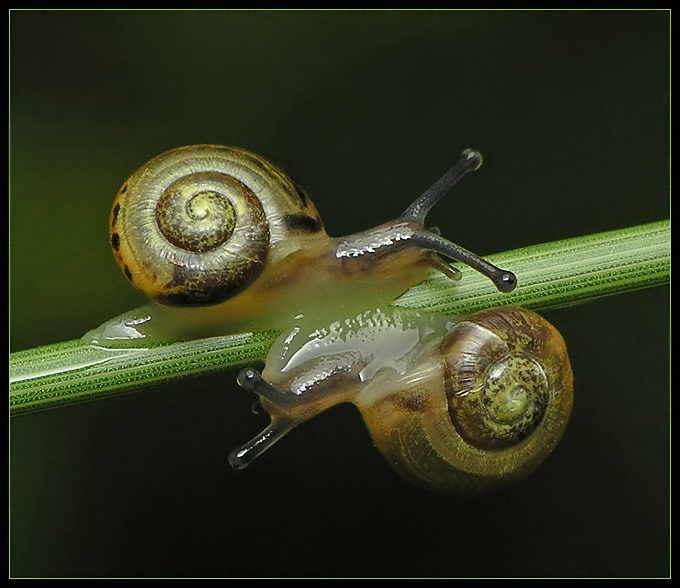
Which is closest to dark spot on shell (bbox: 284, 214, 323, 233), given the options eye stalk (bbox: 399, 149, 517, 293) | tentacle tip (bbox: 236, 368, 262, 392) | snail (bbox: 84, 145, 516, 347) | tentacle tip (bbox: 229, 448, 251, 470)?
snail (bbox: 84, 145, 516, 347)

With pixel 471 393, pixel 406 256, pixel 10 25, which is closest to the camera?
pixel 471 393

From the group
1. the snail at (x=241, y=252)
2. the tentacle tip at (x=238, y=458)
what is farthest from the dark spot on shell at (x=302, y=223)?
the tentacle tip at (x=238, y=458)

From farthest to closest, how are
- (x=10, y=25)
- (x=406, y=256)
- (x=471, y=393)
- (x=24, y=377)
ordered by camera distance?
(x=10, y=25)
(x=406, y=256)
(x=471, y=393)
(x=24, y=377)

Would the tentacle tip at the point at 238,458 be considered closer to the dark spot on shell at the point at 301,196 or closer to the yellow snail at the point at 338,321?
the yellow snail at the point at 338,321

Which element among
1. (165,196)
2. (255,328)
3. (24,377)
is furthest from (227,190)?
(24,377)

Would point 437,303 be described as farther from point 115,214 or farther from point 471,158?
point 115,214

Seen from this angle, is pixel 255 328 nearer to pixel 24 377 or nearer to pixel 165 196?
pixel 165 196

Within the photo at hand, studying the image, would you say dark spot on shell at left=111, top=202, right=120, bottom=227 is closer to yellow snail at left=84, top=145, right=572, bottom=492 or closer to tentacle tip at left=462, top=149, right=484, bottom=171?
yellow snail at left=84, top=145, right=572, bottom=492
